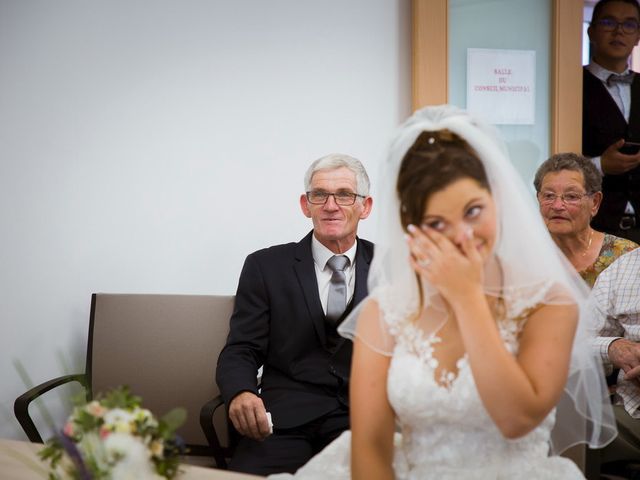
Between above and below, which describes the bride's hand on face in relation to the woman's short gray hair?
below

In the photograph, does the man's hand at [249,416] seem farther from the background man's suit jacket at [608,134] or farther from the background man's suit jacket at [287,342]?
the background man's suit jacket at [608,134]

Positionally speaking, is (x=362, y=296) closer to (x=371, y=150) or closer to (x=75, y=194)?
(x=371, y=150)

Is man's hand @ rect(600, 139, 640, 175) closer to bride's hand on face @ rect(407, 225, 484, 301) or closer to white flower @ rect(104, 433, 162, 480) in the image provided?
bride's hand on face @ rect(407, 225, 484, 301)

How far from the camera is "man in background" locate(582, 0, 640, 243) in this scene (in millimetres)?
3586

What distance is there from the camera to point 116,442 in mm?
1250

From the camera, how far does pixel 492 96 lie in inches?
136

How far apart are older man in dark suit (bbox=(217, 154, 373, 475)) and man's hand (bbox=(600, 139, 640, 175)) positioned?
1448 millimetres

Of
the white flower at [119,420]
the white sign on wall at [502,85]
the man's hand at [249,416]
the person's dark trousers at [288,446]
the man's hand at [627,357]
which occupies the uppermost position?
the white sign on wall at [502,85]

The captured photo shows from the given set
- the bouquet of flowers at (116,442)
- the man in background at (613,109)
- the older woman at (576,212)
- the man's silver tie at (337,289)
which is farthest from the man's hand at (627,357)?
the bouquet of flowers at (116,442)

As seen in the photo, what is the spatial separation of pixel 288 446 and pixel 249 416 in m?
0.19

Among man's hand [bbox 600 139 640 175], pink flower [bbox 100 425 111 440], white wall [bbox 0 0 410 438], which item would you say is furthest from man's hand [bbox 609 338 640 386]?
pink flower [bbox 100 425 111 440]

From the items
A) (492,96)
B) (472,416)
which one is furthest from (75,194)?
(472,416)

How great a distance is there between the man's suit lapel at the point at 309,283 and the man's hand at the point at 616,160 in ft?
5.48

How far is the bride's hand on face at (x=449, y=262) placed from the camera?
147 centimetres
